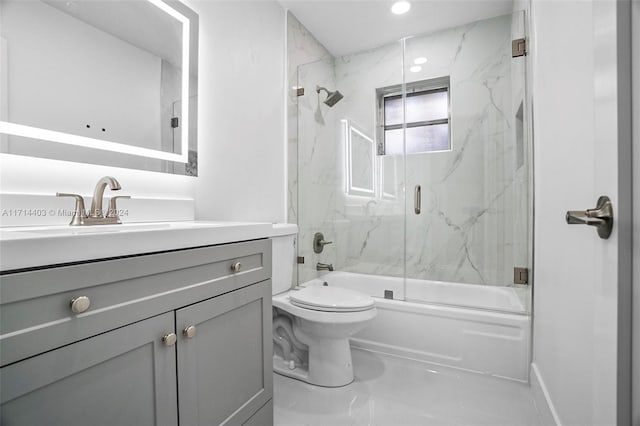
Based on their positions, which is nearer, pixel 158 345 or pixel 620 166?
pixel 620 166

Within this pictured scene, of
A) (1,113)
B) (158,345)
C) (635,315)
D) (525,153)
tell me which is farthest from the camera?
(525,153)

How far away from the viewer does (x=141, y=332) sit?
0.82 metres

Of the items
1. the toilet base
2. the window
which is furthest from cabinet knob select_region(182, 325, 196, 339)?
the window

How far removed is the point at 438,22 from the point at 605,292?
2.59m

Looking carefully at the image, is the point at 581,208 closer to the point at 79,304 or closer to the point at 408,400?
the point at 408,400

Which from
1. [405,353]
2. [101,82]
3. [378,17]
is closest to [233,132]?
[101,82]

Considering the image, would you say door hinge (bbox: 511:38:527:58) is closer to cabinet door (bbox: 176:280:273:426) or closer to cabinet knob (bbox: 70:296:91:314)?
cabinet door (bbox: 176:280:273:426)

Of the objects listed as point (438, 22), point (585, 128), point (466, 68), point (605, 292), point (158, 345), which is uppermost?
point (438, 22)

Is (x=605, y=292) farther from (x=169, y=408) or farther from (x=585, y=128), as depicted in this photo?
(x=169, y=408)

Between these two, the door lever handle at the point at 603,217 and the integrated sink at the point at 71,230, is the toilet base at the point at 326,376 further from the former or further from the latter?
the door lever handle at the point at 603,217

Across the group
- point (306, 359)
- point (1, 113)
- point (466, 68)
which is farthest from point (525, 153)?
point (1, 113)

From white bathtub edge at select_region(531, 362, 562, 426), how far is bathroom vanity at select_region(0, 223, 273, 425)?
3.70ft

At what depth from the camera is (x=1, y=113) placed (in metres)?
1.00

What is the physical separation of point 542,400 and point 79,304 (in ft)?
5.98
